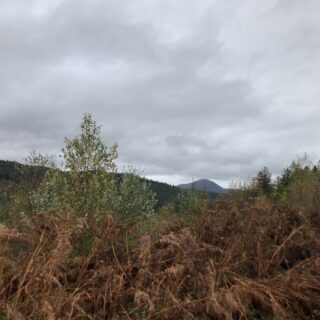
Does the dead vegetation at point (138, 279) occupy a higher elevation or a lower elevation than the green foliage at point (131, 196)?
lower

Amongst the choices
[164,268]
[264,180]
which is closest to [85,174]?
[164,268]

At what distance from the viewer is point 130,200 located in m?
23.0

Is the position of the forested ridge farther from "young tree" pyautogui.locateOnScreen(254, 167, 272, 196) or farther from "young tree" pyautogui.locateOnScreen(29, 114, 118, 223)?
"young tree" pyautogui.locateOnScreen(254, 167, 272, 196)

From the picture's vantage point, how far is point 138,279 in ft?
21.2

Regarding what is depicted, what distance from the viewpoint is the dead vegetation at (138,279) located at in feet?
19.1

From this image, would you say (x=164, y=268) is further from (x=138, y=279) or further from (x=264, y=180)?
(x=264, y=180)

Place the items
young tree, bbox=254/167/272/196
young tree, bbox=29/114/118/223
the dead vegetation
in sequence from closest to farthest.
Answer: the dead vegetation < young tree, bbox=29/114/118/223 < young tree, bbox=254/167/272/196

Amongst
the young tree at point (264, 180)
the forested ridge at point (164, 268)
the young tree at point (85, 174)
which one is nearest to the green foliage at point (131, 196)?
the young tree at point (85, 174)

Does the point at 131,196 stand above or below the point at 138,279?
above

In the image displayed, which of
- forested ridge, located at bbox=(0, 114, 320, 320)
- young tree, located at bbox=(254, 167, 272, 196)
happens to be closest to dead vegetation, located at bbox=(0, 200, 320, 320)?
forested ridge, located at bbox=(0, 114, 320, 320)

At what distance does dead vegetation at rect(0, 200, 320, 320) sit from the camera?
5.82 m

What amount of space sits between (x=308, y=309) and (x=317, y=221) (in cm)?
346

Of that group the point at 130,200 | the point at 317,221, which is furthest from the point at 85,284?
the point at 130,200

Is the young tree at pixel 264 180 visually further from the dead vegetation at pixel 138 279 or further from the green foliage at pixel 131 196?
the dead vegetation at pixel 138 279
